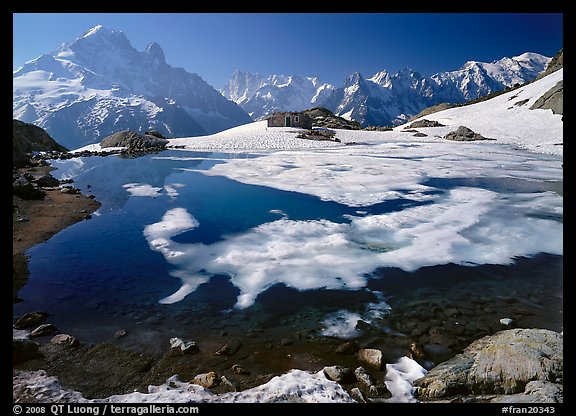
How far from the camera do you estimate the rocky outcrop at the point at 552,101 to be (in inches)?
2381

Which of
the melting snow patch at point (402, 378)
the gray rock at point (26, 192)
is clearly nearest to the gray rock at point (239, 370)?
the melting snow patch at point (402, 378)

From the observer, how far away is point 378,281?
9.16 meters

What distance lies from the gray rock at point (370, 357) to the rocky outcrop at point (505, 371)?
2.32ft

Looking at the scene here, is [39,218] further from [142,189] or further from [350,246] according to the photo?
[350,246]

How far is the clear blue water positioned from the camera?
7480mm

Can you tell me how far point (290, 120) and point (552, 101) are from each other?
181ft

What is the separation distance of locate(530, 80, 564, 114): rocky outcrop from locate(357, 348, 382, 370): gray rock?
75033 millimetres

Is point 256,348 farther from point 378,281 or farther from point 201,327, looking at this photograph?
point 378,281

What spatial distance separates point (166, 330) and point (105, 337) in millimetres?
1260

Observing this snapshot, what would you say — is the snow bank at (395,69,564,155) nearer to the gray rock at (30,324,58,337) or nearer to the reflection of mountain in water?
the reflection of mountain in water

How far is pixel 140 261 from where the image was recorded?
10.5 meters

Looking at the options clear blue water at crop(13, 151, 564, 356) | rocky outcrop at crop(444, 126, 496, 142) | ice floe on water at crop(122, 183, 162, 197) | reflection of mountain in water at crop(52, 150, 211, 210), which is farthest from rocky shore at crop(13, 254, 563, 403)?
rocky outcrop at crop(444, 126, 496, 142)
